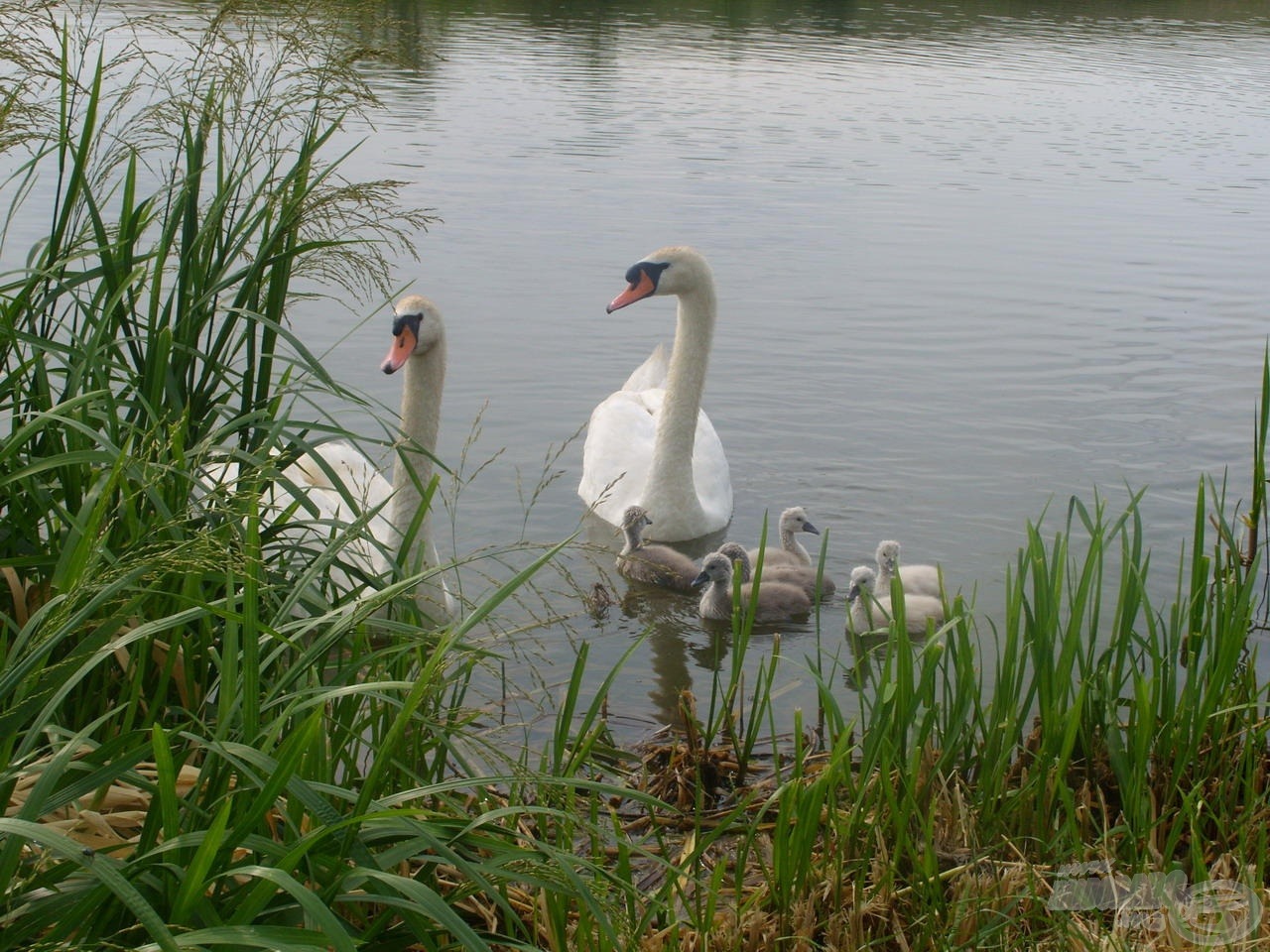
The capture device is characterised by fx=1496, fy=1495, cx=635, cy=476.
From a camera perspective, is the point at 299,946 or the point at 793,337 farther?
the point at 793,337

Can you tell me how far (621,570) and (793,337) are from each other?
3.73 m

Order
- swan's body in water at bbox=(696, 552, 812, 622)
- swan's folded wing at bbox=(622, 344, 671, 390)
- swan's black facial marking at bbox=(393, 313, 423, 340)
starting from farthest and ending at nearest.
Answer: swan's folded wing at bbox=(622, 344, 671, 390)
swan's body in water at bbox=(696, 552, 812, 622)
swan's black facial marking at bbox=(393, 313, 423, 340)

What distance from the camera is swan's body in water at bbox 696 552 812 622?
588 centimetres

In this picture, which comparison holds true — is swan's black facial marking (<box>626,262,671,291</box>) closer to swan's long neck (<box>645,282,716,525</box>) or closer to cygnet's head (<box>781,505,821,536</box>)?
swan's long neck (<box>645,282,716,525</box>)

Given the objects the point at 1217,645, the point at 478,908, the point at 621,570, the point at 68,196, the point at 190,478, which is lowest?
the point at 621,570

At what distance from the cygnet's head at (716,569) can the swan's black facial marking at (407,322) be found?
1.44 m

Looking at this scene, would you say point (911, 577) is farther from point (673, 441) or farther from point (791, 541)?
point (673, 441)

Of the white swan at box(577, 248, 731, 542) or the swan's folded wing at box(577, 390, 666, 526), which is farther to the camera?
the swan's folded wing at box(577, 390, 666, 526)

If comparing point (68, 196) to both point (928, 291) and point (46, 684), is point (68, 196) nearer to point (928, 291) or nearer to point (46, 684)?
point (46, 684)

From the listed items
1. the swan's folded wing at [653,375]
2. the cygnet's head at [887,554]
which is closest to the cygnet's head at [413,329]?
the cygnet's head at [887,554]

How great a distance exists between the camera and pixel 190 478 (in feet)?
8.48

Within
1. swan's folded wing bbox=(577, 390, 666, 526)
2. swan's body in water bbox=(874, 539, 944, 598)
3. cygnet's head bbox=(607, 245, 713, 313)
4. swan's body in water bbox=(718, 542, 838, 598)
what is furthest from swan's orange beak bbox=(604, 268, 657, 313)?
swan's body in water bbox=(874, 539, 944, 598)

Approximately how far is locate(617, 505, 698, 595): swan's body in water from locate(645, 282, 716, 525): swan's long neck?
0.95 ft

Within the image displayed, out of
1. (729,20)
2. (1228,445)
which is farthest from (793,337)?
(729,20)
